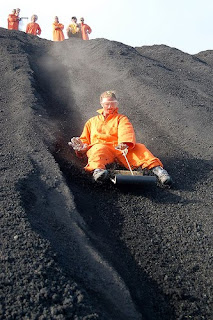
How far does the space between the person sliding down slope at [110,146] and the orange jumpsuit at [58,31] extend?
12.7m

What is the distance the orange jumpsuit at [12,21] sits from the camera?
693 inches

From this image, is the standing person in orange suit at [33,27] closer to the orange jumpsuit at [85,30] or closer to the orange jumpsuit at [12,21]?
the orange jumpsuit at [12,21]

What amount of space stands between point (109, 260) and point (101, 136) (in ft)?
8.98

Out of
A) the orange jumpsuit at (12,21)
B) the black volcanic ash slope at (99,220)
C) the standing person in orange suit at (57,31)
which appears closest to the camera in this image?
the black volcanic ash slope at (99,220)

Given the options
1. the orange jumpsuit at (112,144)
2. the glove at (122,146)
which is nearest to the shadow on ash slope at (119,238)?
the orange jumpsuit at (112,144)

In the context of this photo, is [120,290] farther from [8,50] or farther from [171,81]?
[8,50]

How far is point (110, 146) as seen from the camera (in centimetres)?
611

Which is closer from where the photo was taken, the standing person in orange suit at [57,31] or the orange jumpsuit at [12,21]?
the orange jumpsuit at [12,21]

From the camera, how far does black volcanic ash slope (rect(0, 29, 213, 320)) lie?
3262 mm

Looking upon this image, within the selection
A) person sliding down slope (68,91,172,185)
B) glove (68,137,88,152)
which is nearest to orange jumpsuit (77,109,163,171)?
person sliding down slope (68,91,172,185)

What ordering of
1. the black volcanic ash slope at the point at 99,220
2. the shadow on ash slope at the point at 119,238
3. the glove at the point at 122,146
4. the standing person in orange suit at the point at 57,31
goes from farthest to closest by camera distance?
the standing person in orange suit at the point at 57,31, the glove at the point at 122,146, the shadow on ash slope at the point at 119,238, the black volcanic ash slope at the point at 99,220

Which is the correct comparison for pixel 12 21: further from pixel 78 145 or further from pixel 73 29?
pixel 78 145

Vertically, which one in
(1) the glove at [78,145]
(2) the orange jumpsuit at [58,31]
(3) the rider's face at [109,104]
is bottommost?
(1) the glove at [78,145]

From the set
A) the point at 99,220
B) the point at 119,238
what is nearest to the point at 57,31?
the point at 99,220
